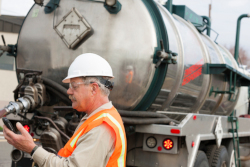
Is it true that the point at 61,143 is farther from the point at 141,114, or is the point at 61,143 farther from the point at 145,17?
the point at 145,17

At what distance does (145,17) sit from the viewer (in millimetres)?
4277

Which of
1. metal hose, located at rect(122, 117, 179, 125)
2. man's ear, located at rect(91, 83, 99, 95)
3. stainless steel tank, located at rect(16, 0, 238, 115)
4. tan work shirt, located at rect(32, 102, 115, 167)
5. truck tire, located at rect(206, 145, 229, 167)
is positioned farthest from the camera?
truck tire, located at rect(206, 145, 229, 167)

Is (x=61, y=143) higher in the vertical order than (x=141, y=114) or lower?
lower

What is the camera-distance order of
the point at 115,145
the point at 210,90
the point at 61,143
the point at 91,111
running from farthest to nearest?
the point at 210,90, the point at 61,143, the point at 91,111, the point at 115,145

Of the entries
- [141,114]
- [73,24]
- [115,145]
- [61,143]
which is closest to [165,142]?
[141,114]

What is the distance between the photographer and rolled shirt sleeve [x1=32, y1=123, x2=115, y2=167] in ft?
6.68

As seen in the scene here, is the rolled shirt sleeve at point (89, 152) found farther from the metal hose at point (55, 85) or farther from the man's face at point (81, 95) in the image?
the metal hose at point (55, 85)

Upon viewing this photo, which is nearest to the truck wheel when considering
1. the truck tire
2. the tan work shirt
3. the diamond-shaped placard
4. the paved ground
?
the truck tire

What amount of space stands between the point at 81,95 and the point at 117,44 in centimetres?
186

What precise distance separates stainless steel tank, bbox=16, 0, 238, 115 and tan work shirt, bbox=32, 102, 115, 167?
207 cm

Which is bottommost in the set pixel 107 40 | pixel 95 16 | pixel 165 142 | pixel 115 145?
pixel 165 142

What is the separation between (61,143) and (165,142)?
3.99 feet

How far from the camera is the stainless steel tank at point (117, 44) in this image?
4.19 meters

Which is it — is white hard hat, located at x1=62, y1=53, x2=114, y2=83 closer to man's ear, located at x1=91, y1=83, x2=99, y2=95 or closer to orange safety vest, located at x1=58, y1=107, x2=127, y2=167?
man's ear, located at x1=91, y1=83, x2=99, y2=95
